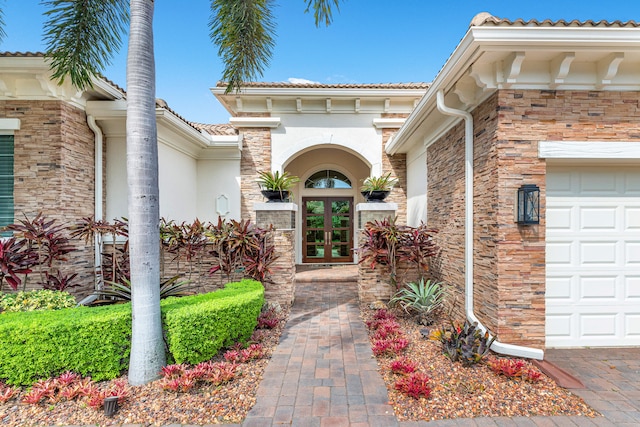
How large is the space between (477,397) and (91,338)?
423cm

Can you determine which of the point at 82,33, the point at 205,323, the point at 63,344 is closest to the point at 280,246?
the point at 205,323

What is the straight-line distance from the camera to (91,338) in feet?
10.9

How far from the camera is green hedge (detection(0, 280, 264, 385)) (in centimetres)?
319

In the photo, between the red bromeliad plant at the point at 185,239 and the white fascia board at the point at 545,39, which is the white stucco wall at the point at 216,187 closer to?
the red bromeliad plant at the point at 185,239

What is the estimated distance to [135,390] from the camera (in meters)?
3.17

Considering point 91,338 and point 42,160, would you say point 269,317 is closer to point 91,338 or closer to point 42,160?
point 91,338

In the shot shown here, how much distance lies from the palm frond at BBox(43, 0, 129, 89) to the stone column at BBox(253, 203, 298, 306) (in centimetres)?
357

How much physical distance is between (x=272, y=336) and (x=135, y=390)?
1948 millimetres

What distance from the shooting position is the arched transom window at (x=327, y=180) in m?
11.3

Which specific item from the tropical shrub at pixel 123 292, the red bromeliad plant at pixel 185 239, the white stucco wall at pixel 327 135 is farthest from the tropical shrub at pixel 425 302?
the white stucco wall at pixel 327 135

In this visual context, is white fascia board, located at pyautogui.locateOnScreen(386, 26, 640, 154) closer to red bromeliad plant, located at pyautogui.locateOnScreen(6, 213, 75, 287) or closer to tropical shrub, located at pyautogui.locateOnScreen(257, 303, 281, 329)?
tropical shrub, located at pyautogui.locateOnScreen(257, 303, 281, 329)

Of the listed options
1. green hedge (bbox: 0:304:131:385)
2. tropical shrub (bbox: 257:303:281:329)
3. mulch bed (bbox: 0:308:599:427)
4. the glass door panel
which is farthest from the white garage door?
the glass door panel

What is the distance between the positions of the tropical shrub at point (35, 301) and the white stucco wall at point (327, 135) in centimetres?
591

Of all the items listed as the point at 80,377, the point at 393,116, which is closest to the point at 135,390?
the point at 80,377
